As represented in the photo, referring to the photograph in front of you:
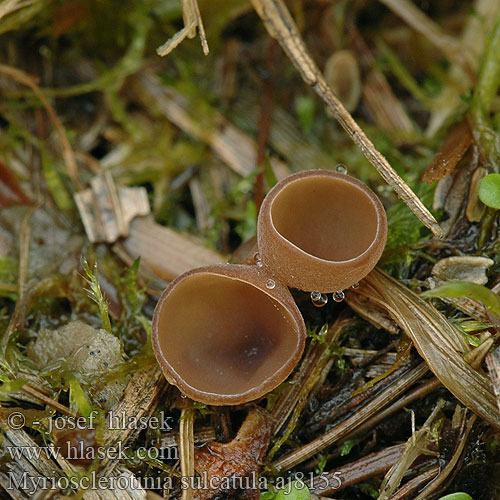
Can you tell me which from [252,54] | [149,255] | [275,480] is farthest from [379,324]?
[252,54]

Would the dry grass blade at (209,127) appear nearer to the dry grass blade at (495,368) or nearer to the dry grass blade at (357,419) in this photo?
the dry grass blade at (357,419)

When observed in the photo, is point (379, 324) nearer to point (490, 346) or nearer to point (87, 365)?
point (490, 346)

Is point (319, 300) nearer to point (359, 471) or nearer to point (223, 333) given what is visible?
point (223, 333)

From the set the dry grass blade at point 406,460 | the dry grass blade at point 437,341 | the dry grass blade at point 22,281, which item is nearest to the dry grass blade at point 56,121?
the dry grass blade at point 22,281

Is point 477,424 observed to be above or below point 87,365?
below

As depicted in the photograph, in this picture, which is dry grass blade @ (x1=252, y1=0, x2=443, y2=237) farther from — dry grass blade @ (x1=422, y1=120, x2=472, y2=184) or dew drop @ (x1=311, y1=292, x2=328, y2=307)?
dew drop @ (x1=311, y1=292, x2=328, y2=307)

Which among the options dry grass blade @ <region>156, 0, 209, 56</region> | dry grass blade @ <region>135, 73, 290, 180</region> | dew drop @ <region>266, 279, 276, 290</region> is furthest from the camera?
dry grass blade @ <region>135, 73, 290, 180</region>
